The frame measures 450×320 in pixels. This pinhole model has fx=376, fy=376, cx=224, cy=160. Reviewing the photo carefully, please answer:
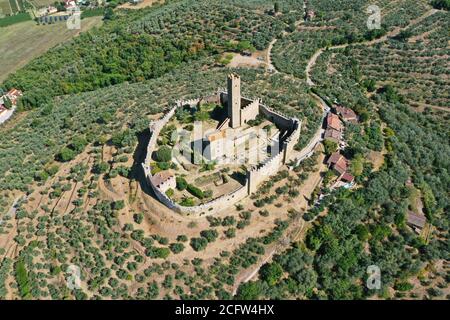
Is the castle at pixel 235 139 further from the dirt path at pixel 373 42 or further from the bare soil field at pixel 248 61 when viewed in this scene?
the dirt path at pixel 373 42

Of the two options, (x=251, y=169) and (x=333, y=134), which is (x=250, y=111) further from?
(x=251, y=169)

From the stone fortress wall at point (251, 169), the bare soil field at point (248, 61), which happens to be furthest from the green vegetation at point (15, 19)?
the stone fortress wall at point (251, 169)

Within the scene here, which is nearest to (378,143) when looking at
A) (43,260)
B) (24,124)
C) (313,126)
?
(313,126)

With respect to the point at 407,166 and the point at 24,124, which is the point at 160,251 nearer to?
the point at 407,166

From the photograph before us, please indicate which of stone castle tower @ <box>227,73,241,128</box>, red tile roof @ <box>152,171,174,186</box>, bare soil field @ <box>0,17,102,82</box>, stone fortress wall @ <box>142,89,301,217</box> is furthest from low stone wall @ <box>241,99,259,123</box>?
bare soil field @ <box>0,17,102,82</box>

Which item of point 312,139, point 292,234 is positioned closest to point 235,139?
point 312,139

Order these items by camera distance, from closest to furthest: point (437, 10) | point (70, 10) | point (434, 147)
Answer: point (434, 147)
point (437, 10)
point (70, 10)

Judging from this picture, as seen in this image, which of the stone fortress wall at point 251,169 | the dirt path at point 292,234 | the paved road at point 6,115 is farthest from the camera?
the paved road at point 6,115
